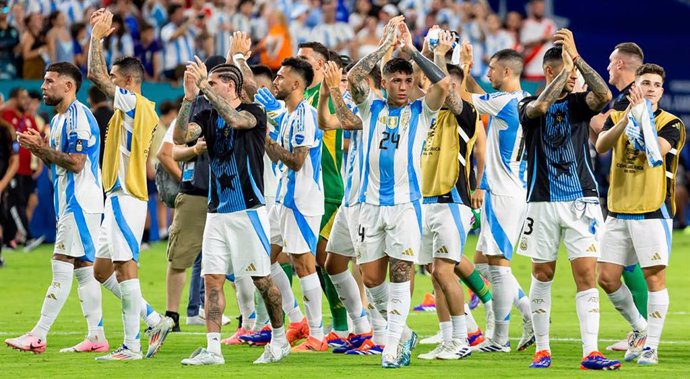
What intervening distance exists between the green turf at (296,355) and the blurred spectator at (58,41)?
21.7 ft

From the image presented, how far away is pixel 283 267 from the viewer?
1355 centimetres

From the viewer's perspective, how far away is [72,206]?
12430mm

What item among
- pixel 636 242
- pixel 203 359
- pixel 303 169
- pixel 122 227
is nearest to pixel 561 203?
pixel 636 242

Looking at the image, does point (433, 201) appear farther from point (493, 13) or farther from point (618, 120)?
point (493, 13)

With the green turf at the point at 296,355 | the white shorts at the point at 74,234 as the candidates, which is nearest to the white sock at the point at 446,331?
the green turf at the point at 296,355

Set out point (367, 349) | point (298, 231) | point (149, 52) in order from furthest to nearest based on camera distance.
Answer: point (149, 52) → point (298, 231) → point (367, 349)

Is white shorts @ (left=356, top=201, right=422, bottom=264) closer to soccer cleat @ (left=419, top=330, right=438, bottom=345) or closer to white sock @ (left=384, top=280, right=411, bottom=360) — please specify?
white sock @ (left=384, top=280, right=411, bottom=360)

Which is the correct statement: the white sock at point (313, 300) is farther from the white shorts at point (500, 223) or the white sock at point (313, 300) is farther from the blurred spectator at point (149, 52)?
the blurred spectator at point (149, 52)

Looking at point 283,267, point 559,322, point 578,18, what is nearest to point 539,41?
point 578,18

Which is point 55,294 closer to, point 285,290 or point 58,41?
point 285,290

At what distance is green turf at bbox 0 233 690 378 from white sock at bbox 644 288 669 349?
248 millimetres

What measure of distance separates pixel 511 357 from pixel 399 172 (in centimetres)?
212

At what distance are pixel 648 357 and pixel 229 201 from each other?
385 cm

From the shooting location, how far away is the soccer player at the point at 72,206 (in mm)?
12367
